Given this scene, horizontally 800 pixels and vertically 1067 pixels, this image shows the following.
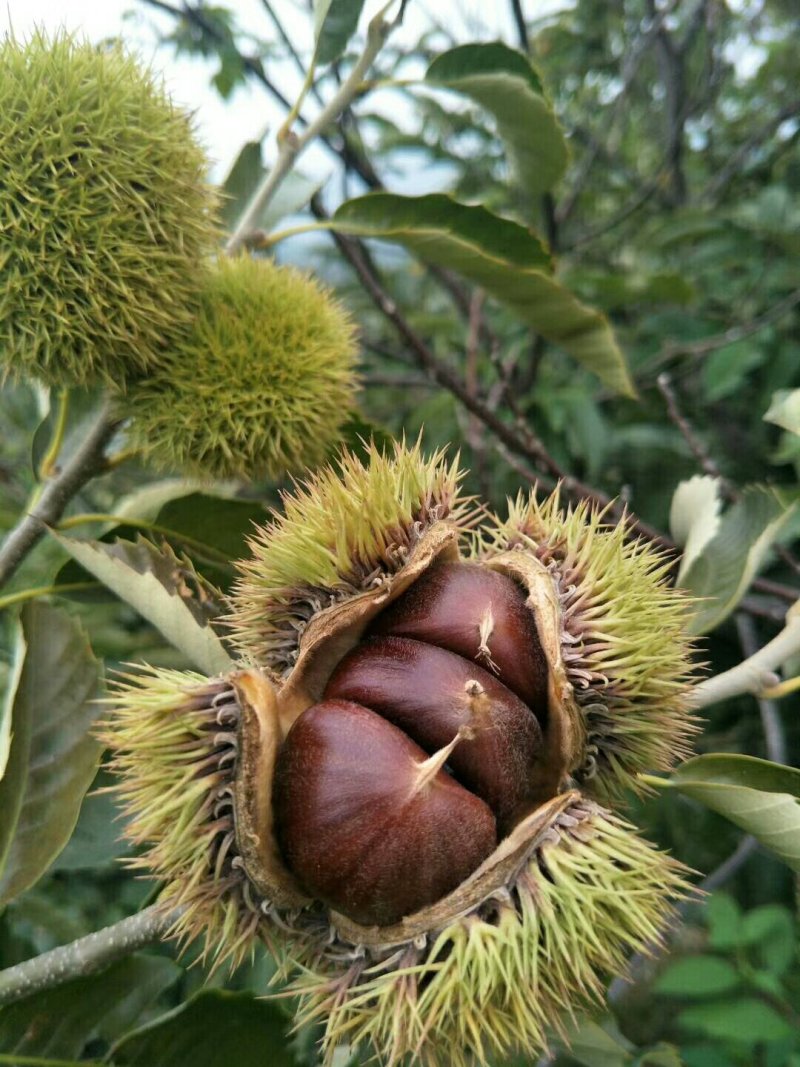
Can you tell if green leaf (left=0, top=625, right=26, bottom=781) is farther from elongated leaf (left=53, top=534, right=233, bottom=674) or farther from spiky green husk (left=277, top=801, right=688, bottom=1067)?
spiky green husk (left=277, top=801, right=688, bottom=1067)

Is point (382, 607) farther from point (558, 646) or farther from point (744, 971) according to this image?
point (744, 971)

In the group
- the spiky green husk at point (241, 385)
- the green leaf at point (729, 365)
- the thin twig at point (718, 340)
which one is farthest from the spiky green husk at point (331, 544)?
the green leaf at point (729, 365)

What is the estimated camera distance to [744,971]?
148cm

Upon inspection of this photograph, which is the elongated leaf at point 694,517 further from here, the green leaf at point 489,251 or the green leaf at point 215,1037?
the green leaf at point 215,1037

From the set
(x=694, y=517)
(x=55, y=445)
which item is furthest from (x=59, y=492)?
(x=694, y=517)

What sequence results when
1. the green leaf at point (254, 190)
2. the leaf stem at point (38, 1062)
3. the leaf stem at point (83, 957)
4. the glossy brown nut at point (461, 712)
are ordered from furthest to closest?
the green leaf at point (254, 190) → the leaf stem at point (38, 1062) → the leaf stem at point (83, 957) → the glossy brown nut at point (461, 712)

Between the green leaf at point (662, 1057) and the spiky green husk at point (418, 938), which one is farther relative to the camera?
the green leaf at point (662, 1057)

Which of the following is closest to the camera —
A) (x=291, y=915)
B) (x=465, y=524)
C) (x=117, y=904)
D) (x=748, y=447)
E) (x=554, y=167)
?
(x=291, y=915)

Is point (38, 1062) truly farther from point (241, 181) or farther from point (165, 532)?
point (241, 181)

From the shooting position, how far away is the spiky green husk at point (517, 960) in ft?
2.77

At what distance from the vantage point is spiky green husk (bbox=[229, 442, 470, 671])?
3.39 ft

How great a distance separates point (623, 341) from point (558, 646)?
236 cm

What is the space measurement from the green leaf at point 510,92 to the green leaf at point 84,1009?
160 centimetres

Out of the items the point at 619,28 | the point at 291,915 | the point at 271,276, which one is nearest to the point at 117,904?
the point at 291,915
